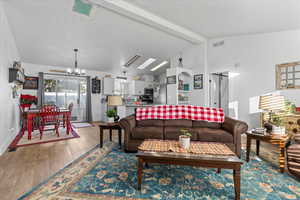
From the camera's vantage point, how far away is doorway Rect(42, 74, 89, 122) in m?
5.71

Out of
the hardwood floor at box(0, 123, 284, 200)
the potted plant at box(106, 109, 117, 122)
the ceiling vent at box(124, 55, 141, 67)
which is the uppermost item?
the ceiling vent at box(124, 55, 141, 67)

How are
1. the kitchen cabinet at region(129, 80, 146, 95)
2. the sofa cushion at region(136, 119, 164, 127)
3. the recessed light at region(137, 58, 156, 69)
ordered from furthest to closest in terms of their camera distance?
1. the kitchen cabinet at region(129, 80, 146, 95)
2. the recessed light at region(137, 58, 156, 69)
3. the sofa cushion at region(136, 119, 164, 127)

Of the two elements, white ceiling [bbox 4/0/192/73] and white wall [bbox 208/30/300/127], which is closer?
white ceiling [bbox 4/0/192/73]

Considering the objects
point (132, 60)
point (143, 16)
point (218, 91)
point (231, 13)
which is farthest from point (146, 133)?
point (132, 60)

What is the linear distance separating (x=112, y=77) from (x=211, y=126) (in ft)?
17.8

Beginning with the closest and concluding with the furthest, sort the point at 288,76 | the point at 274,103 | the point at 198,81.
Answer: the point at 274,103 < the point at 288,76 < the point at 198,81

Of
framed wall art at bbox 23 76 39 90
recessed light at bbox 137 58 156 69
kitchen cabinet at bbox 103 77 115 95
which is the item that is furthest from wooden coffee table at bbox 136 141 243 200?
framed wall art at bbox 23 76 39 90

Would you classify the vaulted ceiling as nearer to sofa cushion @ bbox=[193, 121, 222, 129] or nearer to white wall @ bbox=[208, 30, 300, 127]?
white wall @ bbox=[208, 30, 300, 127]

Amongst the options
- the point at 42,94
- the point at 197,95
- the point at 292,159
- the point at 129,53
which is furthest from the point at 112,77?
the point at 292,159

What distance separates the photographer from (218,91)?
499 cm

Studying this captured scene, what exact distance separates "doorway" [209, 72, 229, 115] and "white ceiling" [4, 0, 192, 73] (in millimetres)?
1581

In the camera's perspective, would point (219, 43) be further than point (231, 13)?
Yes

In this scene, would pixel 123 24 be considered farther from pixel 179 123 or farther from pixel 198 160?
pixel 198 160

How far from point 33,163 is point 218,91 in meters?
5.31
